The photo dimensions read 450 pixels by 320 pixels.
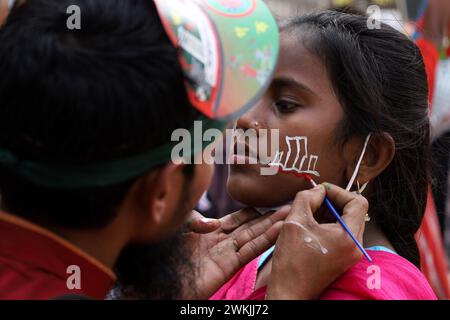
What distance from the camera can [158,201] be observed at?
1370 mm

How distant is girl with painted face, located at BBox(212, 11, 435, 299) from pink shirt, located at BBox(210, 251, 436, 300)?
1.6 inches

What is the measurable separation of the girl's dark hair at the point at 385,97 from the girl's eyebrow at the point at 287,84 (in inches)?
3.4

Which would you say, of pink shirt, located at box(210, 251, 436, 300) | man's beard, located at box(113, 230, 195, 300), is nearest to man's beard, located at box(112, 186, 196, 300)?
man's beard, located at box(113, 230, 195, 300)

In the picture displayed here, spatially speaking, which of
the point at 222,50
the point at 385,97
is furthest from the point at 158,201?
the point at 385,97

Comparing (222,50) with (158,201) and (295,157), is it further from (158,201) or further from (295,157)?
(295,157)

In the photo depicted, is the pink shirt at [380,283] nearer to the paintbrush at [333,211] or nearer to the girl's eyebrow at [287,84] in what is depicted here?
the paintbrush at [333,211]

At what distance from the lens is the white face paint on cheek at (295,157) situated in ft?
6.08

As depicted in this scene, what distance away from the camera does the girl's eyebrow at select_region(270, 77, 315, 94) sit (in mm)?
1854

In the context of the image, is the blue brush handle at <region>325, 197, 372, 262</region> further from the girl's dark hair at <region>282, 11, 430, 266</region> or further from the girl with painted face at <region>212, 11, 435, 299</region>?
the girl's dark hair at <region>282, 11, 430, 266</region>

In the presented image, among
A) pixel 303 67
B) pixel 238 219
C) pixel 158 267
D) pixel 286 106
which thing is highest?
pixel 303 67

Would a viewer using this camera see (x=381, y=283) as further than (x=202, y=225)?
No

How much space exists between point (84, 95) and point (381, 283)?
32.7 inches

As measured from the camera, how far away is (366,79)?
1868 millimetres

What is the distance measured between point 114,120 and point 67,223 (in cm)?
25
